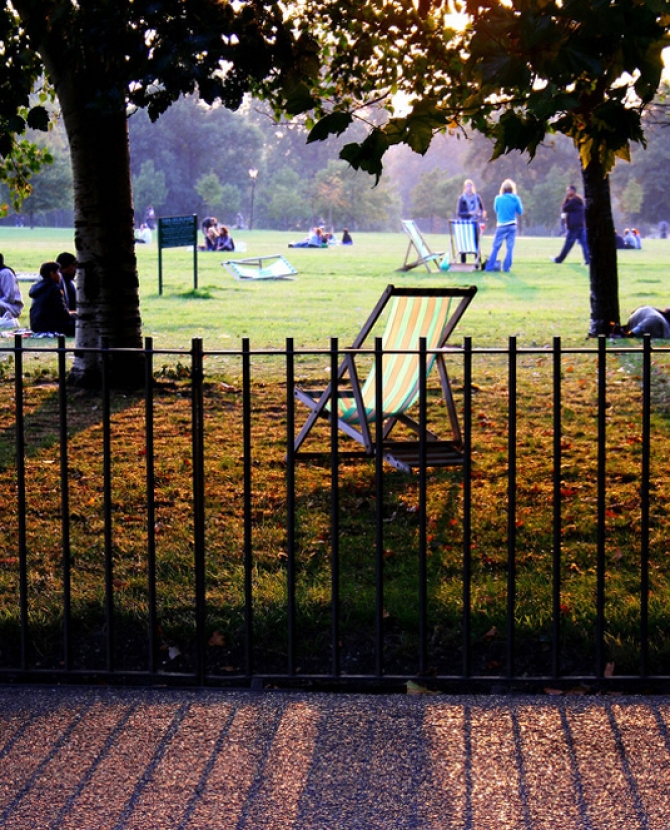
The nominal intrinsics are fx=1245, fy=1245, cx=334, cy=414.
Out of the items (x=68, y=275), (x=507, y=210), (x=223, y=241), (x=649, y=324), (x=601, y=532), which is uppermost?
(x=223, y=241)

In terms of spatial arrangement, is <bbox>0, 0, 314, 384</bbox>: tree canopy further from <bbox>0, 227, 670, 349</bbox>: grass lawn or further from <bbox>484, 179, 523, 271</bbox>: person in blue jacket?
<bbox>484, 179, 523, 271</bbox>: person in blue jacket

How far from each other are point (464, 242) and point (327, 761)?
23723 millimetres

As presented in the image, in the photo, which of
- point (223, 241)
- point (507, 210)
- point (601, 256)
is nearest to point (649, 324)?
point (601, 256)

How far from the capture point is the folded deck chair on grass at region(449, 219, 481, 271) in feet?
86.2

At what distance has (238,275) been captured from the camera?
25.5 metres

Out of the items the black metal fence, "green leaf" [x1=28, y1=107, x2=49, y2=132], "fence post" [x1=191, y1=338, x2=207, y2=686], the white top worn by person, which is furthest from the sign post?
"fence post" [x1=191, y1=338, x2=207, y2=686]

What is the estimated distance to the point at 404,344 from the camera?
7.51 m

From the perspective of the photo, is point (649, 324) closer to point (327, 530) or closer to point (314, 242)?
point (327, 530)

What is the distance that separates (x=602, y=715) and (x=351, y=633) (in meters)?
1.32

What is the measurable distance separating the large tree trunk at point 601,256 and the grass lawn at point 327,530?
1.95 metres

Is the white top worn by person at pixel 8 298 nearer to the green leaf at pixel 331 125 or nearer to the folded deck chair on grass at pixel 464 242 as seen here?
the folded deck chair on grass at pixel 464 242

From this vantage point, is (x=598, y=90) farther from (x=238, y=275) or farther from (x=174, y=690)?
(x=238, y=275)

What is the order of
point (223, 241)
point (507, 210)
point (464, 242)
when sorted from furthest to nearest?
point (223, 241)
point (464, 242)
point (507, 210)

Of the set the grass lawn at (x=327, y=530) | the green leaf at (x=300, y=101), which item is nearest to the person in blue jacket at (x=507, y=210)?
the grass lawn at (x=327, y=530)
